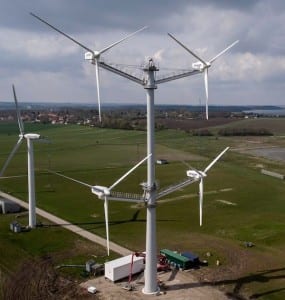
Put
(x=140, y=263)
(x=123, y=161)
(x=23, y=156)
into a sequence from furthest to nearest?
(x=23, y=156) < (x=123, y=161) < (x=140, y=263)

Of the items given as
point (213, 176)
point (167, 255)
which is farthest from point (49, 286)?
point (213, 176)

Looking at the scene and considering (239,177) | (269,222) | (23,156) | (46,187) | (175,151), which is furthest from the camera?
(175,151)

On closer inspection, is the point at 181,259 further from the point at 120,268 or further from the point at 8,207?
the point at 8,207

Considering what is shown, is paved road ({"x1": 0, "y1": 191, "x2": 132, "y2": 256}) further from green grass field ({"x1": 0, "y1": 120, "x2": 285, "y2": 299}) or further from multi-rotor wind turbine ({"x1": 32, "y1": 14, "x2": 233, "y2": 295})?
multi-rotor wind turbine ({"x1": 32, "y1": 14, "x2": 233, "y2": 295})

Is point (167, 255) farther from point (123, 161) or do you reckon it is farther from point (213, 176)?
point (123, 161)

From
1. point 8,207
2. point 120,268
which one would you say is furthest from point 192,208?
point 120,268

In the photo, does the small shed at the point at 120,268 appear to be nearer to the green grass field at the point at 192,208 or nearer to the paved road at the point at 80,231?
the paved road at the point at 80,231

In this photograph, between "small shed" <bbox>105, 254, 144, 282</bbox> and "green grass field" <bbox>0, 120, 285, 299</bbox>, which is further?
"green grass field" <bbox>0, 120, 285, 299</bbox>

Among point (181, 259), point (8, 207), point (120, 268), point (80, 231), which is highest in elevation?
point (8, 207)

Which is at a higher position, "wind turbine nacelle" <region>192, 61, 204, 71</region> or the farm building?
"wind turbine nacelle" <region>192, 61, 204, 71</region>

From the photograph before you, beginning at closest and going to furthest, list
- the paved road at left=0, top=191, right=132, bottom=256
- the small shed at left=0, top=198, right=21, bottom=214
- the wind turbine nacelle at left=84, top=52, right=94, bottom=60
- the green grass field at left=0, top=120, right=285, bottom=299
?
1. the wind turbine nacelle at left=84, top=52, right=94, bottom=60
2. the green grass field at left=0, top=120, right=285, bottom=299
3. the paved road at left=0, top=191, right=132, bottom=256
4. the small shed at left=0, top=198, right=21, bottom=214

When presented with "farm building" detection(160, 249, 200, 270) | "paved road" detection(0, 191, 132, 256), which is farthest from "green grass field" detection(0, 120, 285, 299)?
"farm building" detection(160, 249, 200, 270)
